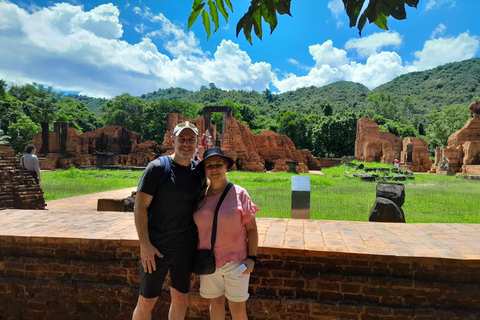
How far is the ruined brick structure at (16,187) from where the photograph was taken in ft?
21.9

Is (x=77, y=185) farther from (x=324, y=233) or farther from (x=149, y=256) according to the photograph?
(x=149, y=256)

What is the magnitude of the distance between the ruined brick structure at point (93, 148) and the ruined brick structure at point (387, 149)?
2435 cm

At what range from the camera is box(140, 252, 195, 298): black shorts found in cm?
212

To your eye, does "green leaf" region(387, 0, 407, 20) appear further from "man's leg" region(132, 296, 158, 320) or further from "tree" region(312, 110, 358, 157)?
"tree" region(312, 110, 358, 157)

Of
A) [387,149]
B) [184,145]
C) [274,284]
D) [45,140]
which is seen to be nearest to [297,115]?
[387,149]

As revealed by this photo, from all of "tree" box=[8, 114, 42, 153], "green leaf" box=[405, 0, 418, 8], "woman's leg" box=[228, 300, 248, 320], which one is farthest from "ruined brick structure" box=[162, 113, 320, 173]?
"green leaf" box=[405, 0, 418, 8]

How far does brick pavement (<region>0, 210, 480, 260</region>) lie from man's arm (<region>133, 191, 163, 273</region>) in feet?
3.71

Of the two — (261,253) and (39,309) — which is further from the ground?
(261,253)

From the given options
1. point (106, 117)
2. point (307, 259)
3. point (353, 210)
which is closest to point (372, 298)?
point (307, 259)

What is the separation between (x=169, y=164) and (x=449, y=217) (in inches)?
257

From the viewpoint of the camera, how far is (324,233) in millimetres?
3543

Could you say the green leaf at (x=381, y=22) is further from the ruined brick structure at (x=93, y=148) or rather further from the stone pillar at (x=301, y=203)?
the ruined brick structure at (x=93, y=148)

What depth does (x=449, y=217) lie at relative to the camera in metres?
6.14

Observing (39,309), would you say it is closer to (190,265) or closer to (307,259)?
(190,265)
